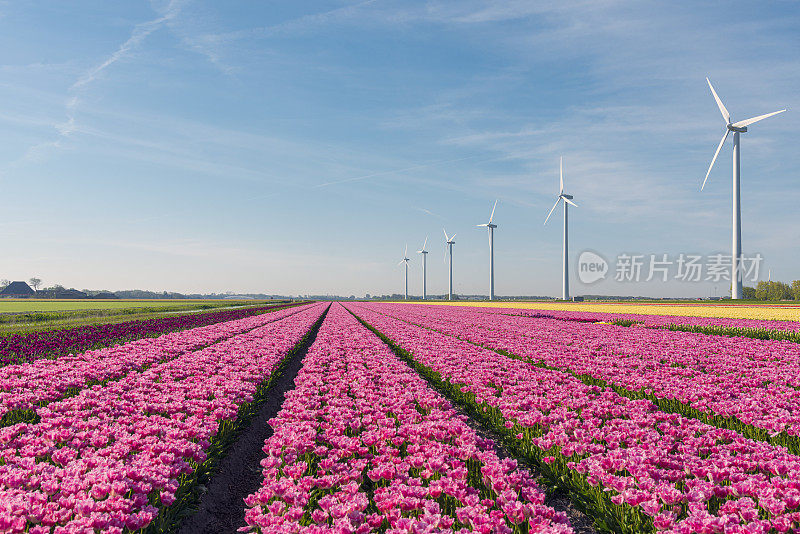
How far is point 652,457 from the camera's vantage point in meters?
5.52

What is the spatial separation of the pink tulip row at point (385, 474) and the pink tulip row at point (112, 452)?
1.09 metres

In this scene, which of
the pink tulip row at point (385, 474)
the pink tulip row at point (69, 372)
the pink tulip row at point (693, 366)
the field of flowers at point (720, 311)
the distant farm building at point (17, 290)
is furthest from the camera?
the distant farm building at point (17, 290)

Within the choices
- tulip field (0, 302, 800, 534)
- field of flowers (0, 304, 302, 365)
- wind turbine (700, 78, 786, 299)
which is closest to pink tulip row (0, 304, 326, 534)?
tulip field (0, 302, 800, 534)

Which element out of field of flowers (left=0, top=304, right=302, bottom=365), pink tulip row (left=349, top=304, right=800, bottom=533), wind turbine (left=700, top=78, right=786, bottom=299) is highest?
wind turbine (left=700, top=78, right=786, bottom=299)

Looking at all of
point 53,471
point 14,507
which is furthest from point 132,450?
point 14,507

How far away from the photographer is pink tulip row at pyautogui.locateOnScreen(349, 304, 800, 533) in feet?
14.2

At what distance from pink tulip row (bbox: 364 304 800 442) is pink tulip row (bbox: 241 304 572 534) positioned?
4.98 m

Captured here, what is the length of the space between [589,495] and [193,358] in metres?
12.4

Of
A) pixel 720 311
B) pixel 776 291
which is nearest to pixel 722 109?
pixel 720 311

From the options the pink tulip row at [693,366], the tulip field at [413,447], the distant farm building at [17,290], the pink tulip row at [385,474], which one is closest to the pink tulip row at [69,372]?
the tulip field at [413,447]

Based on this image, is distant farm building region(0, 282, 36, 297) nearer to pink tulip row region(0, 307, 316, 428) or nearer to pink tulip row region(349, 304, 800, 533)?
pink tulip row region(0, 307, 316, 428)

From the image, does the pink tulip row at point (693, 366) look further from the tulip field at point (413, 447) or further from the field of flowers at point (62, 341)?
the field of flowers at point (62, 341)

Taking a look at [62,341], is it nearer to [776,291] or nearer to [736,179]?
[736,179]

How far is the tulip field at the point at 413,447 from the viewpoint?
440 centimetres
